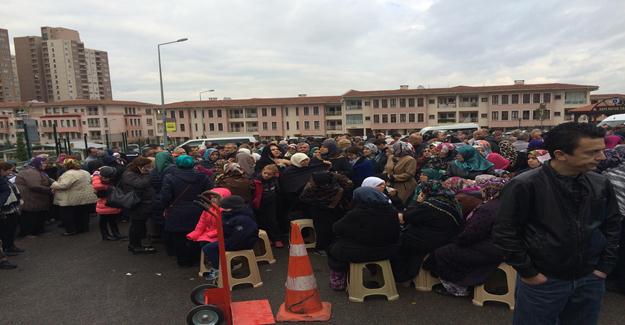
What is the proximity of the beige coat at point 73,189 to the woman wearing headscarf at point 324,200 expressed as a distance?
184 inches

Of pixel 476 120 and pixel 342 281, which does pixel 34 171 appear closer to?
pixel 342 281

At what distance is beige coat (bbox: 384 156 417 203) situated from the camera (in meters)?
5.97

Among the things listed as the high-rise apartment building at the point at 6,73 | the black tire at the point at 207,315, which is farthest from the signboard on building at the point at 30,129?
the high-rise apartment building at the point at 6,73

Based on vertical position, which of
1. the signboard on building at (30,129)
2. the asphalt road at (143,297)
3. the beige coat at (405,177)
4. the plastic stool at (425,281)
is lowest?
the asphalt road at (143,297)

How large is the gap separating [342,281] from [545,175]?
9.30 ft

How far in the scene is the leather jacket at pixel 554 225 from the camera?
2.04 metres

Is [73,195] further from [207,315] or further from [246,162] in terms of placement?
[207,315]

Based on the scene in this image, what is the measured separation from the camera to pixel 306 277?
3.85 meters

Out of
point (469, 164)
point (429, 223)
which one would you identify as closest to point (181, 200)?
point (429, 223)

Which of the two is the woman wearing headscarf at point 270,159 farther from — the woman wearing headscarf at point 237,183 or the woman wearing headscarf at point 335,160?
the woman wearing headscarf at point 237,183

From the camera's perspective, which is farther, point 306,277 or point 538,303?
point 306,277

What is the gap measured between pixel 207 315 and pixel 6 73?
123m

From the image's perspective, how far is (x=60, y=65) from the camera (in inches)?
3984

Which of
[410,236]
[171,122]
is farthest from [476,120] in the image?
[410,236]
